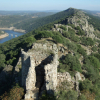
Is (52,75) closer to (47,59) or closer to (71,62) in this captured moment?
(47,59)

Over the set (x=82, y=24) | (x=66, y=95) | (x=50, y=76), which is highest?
(x=50, y=76)

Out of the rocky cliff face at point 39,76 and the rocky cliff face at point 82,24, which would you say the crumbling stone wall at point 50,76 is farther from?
the rocky cliff face at point 82,24

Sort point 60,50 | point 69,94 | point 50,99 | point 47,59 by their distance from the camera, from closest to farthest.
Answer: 1. point 50,99
2. point 69,94
3. point 47,59
4. point 60,50

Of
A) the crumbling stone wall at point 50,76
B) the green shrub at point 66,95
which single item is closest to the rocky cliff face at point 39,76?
the crumbling stone wall at point 50,76

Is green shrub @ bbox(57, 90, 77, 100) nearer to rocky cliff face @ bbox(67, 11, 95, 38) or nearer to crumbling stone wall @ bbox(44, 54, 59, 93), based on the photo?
crumbling stone wall @ bbox(44, 54, 59, 93)

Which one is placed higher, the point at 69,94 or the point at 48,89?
the point at 48,89

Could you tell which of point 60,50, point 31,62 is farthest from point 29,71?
point 60,50

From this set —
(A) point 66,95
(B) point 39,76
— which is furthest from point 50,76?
(B) point 39,76

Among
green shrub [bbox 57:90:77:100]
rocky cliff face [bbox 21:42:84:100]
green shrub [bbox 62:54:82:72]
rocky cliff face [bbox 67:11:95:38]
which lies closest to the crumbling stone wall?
rocky cliff face [bbox 21:42:84:100]

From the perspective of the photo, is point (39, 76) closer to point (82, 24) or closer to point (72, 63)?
point (72, 63)

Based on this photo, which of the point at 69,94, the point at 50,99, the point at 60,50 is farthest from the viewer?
the point at 60,50

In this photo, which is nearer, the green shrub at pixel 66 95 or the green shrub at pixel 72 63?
the green shrub at pixel 66 95
